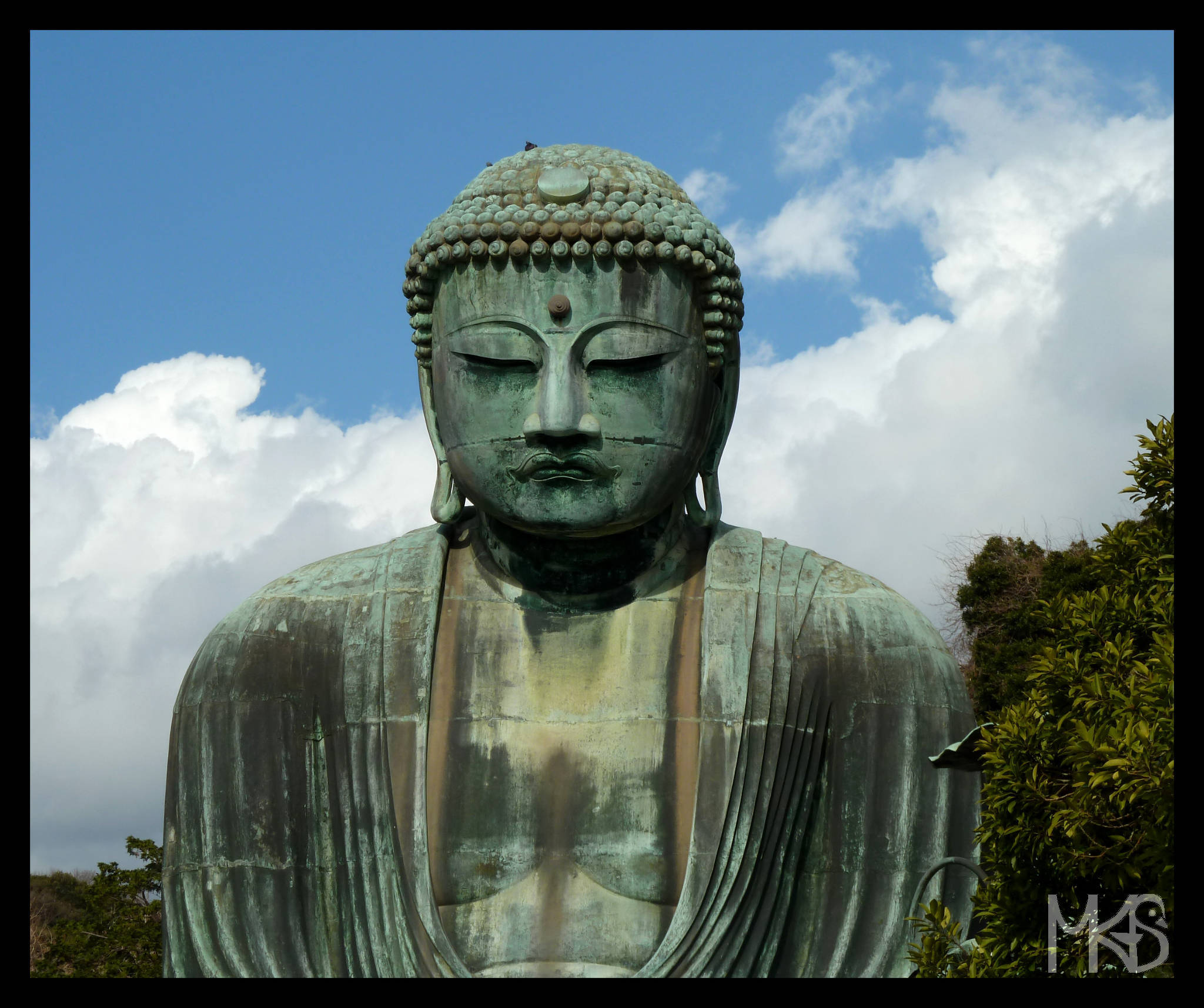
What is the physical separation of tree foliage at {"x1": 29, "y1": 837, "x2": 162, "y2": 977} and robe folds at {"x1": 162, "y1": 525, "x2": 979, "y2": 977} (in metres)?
11.8

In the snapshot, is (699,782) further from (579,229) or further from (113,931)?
(113,931)

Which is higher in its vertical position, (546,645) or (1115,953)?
(546,645)

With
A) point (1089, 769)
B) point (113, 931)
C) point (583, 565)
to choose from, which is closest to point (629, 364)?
point (583, 565)

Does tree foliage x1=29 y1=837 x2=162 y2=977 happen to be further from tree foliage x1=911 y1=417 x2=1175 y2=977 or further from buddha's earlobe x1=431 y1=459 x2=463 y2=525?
tree foliage x1=911 y1=417 x2=1175 y2=977

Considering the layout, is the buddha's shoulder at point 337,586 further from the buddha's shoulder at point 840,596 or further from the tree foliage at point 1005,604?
the tree foliage at point 1005,604

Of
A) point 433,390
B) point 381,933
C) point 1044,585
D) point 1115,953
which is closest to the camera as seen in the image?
point 1115,953

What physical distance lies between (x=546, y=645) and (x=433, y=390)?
1440 millimetres

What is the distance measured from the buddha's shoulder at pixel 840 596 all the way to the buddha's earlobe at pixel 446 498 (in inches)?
56.0

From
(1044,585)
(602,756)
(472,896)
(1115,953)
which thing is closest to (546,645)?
(602,756)

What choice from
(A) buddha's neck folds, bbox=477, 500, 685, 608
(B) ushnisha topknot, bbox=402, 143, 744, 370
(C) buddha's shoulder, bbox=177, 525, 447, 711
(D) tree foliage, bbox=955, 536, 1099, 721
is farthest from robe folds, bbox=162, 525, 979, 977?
(D) tree foliage, bbox=955, 536, 1099, 721

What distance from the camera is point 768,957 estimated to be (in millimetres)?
9516

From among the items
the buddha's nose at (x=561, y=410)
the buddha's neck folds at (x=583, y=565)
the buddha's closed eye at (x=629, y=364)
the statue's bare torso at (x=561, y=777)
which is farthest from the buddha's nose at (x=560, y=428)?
the statue's bare torso at (x=561, y=777)
